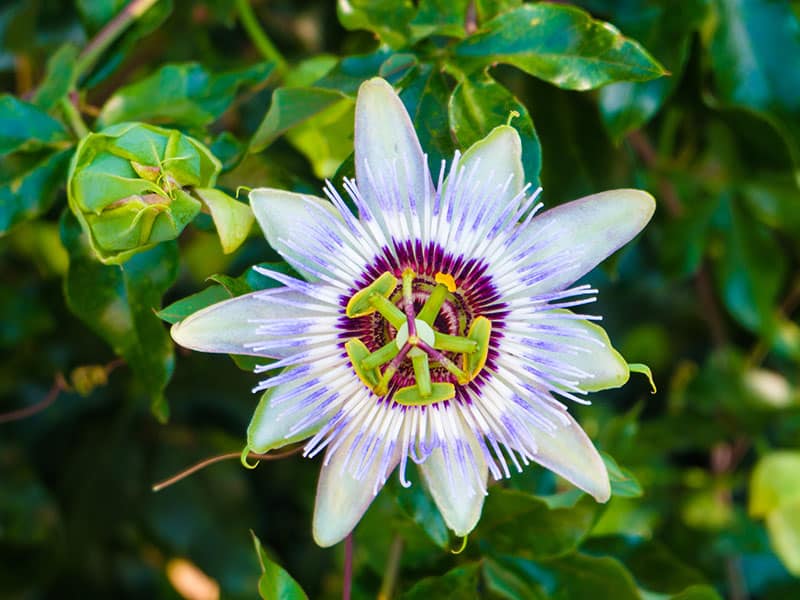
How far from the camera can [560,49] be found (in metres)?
1.22

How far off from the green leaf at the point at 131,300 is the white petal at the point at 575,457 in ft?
1.48

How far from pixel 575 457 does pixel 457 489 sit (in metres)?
0.13

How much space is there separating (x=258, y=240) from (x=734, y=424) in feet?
3.51

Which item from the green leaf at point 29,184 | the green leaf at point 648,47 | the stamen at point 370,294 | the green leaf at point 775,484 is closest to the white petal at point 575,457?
the stamen at point 370,294

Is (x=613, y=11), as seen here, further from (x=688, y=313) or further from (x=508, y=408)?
(x=688, y=313)

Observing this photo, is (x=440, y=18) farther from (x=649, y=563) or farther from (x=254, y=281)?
(x=649, y=563)

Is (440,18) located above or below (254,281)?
above

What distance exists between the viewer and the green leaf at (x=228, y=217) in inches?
42.4

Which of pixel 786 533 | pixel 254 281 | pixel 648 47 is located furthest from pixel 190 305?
pixel 786 533

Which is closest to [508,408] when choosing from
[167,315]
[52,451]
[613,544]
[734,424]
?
[167,315]

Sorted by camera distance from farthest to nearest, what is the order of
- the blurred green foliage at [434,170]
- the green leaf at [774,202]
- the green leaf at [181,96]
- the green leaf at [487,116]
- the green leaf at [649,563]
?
the green leaf at [774,202]
the green leaf at [649,563]
the green leaf at [181,96]
the blurred green foliage at [434,170]
the green leaf at [487,116]

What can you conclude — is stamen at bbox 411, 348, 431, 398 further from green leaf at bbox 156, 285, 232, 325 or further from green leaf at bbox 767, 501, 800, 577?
green leaf at bbox 767, 501, 800, 577

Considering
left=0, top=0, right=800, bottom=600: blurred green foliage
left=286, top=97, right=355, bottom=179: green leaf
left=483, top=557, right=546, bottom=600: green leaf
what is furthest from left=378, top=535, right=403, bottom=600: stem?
left=286, top=97, right=355, bottom=179: green leaf

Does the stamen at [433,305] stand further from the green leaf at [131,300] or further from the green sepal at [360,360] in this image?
the green leaf at [131,300]
